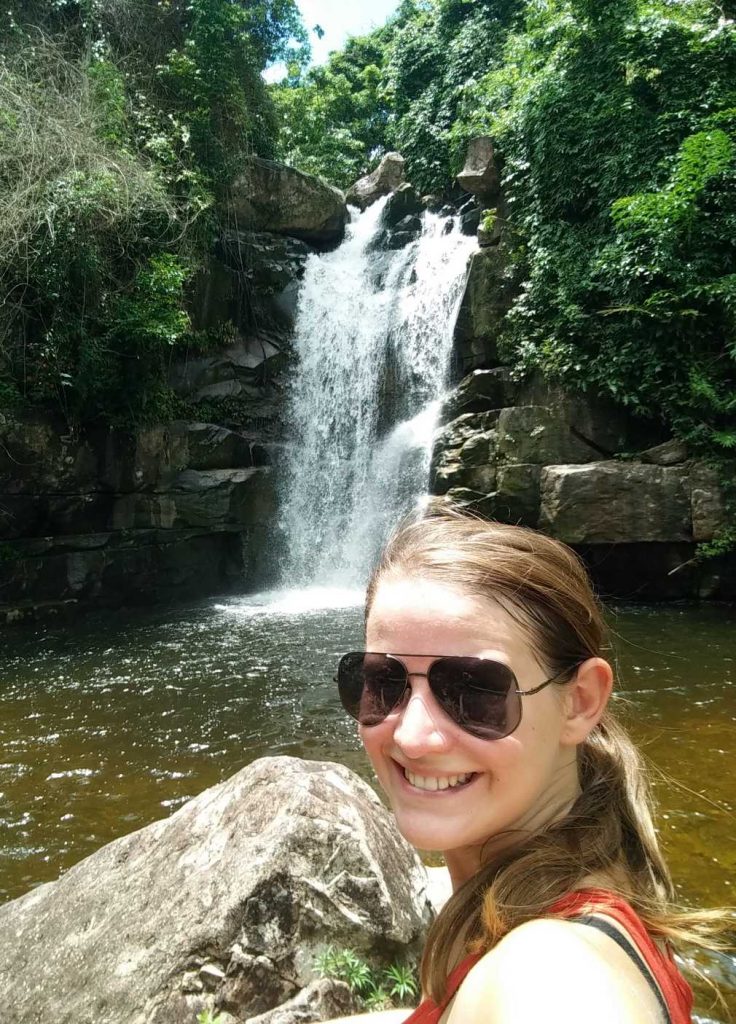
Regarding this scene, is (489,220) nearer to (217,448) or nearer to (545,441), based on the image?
(545,441)

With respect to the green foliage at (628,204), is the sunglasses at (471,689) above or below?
below

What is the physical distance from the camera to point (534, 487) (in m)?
10.3

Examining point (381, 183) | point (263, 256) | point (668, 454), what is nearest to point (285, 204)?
point (263, 256)

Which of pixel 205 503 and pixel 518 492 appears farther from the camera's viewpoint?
pixel 205 503

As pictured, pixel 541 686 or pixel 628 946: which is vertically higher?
pixel 541 686

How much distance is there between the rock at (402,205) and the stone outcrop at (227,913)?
17151 mm

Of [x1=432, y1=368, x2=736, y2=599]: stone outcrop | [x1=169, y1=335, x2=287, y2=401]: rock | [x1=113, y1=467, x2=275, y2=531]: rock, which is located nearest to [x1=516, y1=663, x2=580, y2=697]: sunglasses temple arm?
[x1=432, y1=368, x2=736, y2=599]: stone outcrop

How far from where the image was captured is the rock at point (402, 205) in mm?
17188

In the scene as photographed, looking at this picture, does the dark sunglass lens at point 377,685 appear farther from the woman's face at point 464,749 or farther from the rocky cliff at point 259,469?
the rocky cliff at point 259,469

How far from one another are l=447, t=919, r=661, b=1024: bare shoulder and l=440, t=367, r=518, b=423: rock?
11.4 meters

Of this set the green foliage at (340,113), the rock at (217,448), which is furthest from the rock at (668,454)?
the green foliage at (340,113)

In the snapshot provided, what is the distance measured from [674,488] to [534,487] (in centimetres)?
205

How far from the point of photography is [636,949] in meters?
0.74

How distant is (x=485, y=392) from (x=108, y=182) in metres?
7.34
